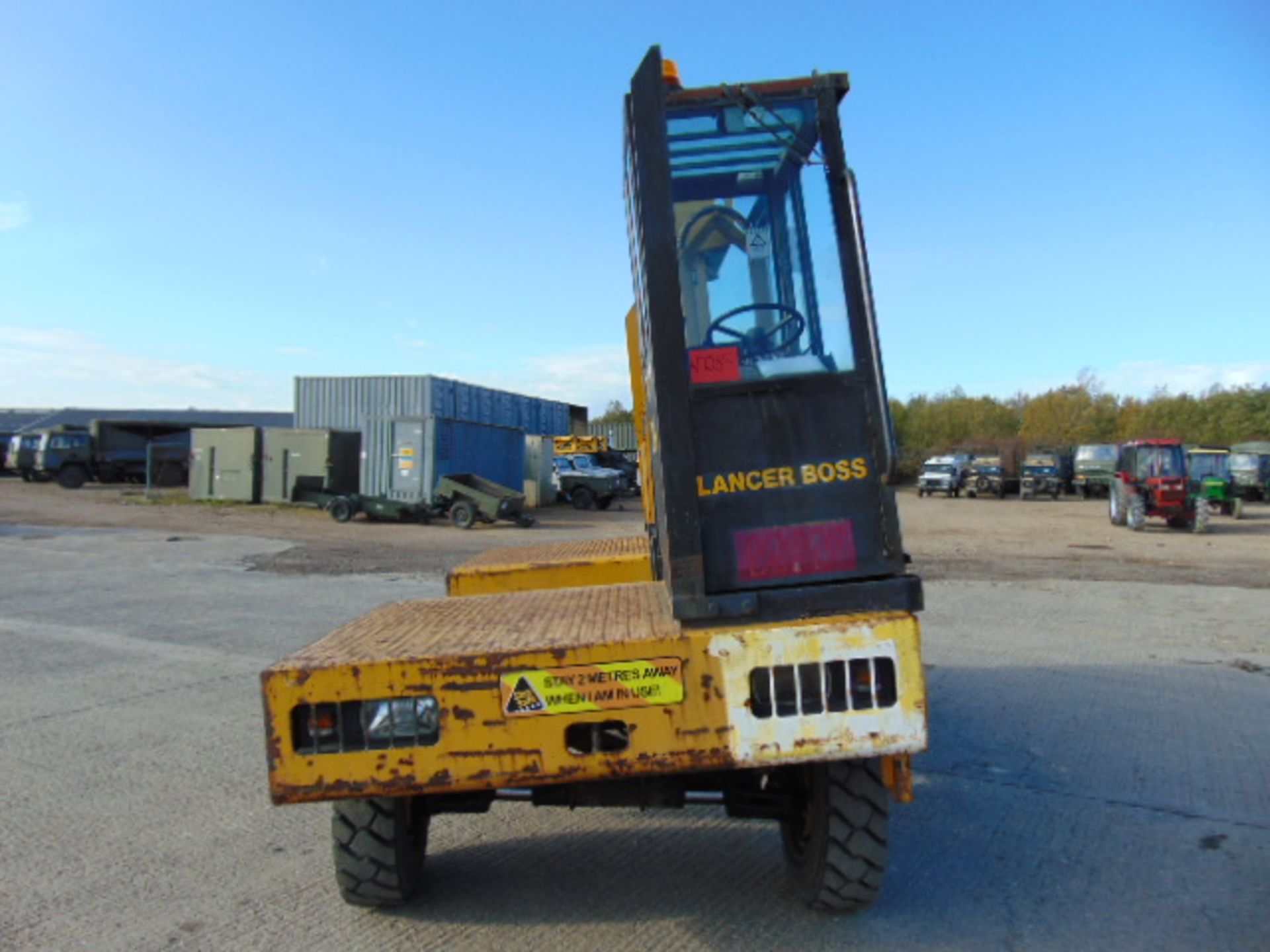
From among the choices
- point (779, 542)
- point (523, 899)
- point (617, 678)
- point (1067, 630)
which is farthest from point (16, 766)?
point (1067, 630)

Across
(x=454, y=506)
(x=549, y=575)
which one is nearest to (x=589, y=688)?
(x=549, y=575)

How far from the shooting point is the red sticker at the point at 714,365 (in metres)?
3.28

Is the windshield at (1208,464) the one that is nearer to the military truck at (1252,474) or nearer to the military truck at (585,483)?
the military truck at (1252,474)

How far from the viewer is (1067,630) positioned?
940 cm

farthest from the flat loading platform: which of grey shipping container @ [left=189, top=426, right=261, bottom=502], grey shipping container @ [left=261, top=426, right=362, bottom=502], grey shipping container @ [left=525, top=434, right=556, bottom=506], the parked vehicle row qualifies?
grey shipping container @ [left=525, top=434, right=556, bottom=506]

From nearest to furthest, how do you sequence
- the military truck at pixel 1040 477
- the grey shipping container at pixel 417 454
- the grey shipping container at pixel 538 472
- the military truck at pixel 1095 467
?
the grey shipping container at pixel 417 454
the grey shipping container at pixel 538 472
the military truck at pixel 1040 477
the military truck at pixel 1095 467

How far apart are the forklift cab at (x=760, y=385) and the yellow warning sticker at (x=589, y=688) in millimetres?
270

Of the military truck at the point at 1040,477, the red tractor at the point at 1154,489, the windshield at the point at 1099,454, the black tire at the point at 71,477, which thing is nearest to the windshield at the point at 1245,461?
the windshield at the point at 1099,454

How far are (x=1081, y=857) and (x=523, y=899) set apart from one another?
7.49ft

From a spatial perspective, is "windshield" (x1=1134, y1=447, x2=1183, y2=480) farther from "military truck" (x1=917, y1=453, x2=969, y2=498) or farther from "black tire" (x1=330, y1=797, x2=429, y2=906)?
"black tire" (x1=330, y1=797, x2=429, y2=906)

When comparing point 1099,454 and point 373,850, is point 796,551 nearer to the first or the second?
point 373,850

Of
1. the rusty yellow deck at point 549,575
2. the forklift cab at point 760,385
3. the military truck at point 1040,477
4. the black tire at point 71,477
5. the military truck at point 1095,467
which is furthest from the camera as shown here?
the military truck at point 1095,467

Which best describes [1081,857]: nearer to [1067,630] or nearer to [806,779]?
[806,779]

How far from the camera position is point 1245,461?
3678 cm
